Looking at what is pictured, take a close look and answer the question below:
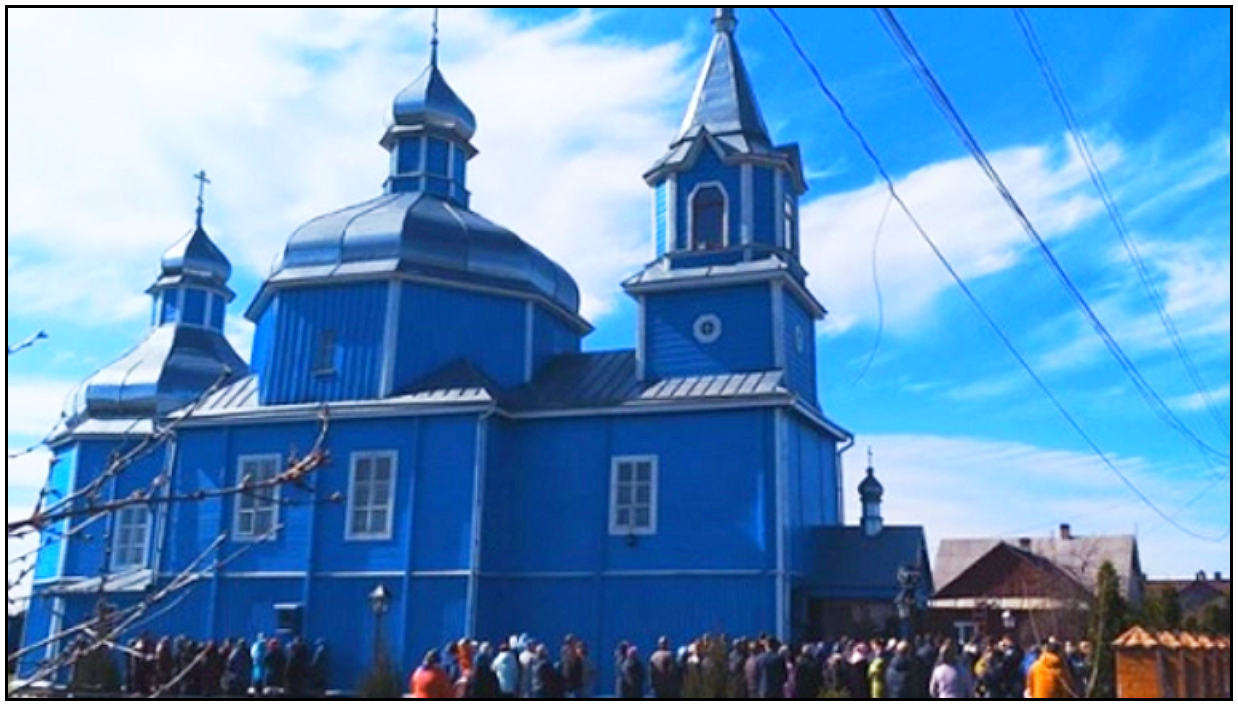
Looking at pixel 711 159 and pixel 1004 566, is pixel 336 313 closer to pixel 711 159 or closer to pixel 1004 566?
pixel 711 159

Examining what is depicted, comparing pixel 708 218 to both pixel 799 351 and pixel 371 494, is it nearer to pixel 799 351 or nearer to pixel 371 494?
pixel 799 351

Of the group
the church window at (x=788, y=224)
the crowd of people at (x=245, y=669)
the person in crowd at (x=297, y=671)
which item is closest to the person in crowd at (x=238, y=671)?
the crowd of people at (x=245, y=669)

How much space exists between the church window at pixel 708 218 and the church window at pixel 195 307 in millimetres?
16008

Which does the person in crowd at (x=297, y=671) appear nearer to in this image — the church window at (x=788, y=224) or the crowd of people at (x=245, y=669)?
the crowd of people at (x=245, y=669)

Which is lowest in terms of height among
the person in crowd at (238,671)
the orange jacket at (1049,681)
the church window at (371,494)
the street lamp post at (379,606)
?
the person in crowd at (238,671)

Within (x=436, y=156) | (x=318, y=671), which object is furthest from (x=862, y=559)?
(x=436, y=156)

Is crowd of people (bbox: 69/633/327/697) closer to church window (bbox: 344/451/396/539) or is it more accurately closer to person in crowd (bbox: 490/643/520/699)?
church window (bbox: 344/451/396/539)

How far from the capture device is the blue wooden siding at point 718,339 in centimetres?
2203

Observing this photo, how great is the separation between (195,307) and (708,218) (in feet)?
54.1

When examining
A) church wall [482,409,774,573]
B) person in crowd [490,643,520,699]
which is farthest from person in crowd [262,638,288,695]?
person in crowd [490,643,520,699]

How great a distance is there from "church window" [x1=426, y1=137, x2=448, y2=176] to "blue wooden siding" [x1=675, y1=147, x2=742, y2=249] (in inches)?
229

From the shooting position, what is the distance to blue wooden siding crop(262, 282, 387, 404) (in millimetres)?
23078

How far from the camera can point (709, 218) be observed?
23.5m

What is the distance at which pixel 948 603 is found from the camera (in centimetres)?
3738
